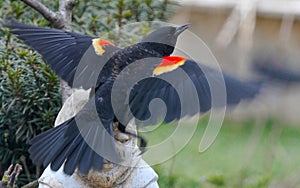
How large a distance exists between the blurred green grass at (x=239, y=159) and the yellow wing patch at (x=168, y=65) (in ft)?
1.35

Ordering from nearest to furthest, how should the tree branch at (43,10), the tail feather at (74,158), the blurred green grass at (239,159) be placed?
the tail feather at (74,158) → the tree branch at (43,10) → the blurred green grass at (239,159)

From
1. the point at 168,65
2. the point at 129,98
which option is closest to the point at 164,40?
the point at 168,65

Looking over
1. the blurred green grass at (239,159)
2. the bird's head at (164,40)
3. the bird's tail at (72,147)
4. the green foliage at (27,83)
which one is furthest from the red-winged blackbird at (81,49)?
the blurred green grass at (239,159)

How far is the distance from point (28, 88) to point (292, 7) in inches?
175

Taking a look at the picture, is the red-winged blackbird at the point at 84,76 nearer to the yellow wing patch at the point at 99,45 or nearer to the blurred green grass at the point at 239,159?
the yellow wing patch at the point at 99,45

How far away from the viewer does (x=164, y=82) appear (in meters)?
2.80

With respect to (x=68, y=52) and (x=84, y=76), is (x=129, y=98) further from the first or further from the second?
(x=68, y=52)

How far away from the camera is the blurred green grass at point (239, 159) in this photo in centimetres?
402

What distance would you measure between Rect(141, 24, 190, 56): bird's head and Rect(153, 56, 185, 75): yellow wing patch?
0.11 meters

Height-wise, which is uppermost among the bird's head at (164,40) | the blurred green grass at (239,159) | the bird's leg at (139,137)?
the bird's head at (164,40)

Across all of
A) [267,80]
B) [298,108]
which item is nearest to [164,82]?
[267,80]

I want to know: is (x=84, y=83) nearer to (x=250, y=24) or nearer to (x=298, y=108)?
(x=250, y=24)

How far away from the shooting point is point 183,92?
2.80 meters

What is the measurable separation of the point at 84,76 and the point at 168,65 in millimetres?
337
